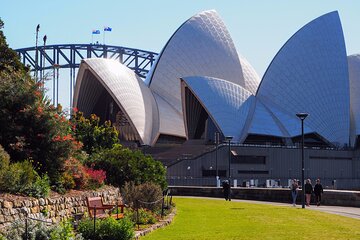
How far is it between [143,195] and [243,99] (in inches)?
2033

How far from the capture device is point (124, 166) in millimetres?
24172

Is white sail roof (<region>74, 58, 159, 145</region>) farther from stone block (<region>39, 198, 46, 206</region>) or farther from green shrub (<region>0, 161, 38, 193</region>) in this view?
stone block (<region>39, 198, 46, 206</region>)

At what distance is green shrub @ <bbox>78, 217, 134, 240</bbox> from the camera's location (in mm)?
12492

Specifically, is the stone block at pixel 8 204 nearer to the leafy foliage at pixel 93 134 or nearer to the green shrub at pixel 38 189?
the green shrub at pixel 38 189

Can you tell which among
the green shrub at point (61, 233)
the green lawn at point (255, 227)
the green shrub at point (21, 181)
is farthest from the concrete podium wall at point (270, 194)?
the green shrub at point (61, 233)

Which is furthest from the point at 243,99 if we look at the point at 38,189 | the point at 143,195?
the point at 38,189

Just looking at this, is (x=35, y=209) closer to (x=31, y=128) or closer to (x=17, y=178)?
(x=17, y=178)

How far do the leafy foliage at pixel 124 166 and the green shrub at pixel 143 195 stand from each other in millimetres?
3117

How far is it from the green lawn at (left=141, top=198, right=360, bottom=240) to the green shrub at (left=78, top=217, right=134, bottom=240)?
1.06m

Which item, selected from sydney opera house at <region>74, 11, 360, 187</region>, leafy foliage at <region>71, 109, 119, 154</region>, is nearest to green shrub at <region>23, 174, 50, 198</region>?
leafy foliage at <region>71, 109, 119, 154</region>

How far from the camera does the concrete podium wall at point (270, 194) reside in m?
27.6

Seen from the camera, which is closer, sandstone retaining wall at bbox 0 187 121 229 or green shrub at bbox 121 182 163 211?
sandstone retaining wall at bbox 0 187 121 229

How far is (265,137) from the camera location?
7200 cm

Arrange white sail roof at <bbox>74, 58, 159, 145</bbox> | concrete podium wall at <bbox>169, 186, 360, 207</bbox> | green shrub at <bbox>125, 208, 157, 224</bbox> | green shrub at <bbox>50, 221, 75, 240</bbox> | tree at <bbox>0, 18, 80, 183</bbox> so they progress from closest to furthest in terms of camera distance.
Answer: green shrub at <bbox>50, 221, 75, 240</bbox> → tree at <bbox>0, 18, 80, 183</bbox> → green shrub at <bbox>125, 208, 157, 224</bbox> → concrete podium wall at <bbox>169, 186, 360, 207</bbox> → white sail roof at <bbox>74, 58, 159, 145</bbox>
